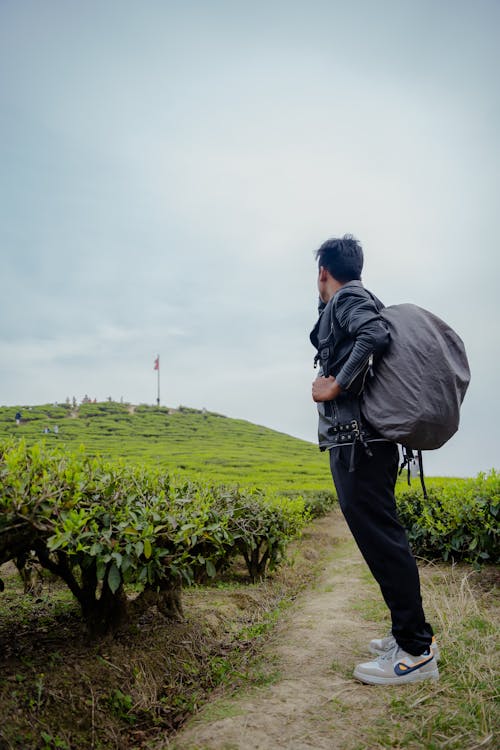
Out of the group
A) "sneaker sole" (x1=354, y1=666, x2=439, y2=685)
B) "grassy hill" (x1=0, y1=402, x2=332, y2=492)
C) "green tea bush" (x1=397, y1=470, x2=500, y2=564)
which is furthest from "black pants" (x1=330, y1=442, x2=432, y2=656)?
"grassy hill" (x1=0, y1=402, x2=332, y2=492)

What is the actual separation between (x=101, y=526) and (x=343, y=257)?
1.95m

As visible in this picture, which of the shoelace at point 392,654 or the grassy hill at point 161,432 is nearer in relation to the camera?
the shoelace at point 392,654

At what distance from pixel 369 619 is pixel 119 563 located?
6.94 feet

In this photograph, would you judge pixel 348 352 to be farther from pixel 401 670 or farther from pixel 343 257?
pixel 401 670

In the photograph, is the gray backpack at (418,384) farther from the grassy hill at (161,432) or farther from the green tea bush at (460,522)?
the grassy hill at (161,432)

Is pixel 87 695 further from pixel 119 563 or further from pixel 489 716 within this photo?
pixel 489 716

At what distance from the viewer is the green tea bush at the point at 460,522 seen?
15.8 feet

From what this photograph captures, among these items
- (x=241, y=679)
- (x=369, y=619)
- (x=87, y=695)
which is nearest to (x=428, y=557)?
(x=369, y=619)

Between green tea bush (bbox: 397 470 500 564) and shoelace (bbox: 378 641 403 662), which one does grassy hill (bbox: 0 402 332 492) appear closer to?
green tea bush (bbox: 397 470 500 564)

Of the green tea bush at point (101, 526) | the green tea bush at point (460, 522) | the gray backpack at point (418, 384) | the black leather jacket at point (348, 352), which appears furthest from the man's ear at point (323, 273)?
the green tea bush at point (460, 522)

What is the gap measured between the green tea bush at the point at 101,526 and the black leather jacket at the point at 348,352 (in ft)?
3.33

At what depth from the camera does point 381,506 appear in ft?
8.06

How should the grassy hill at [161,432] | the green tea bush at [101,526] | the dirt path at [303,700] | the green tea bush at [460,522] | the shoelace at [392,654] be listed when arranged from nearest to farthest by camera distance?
the dirt path at [303,700] < the green tea bush at [101,526] < the shoelace at [392,654] < the green tea bush at [460,522] < the grassy hill at [161,432]

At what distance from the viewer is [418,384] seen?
7.75 feet
